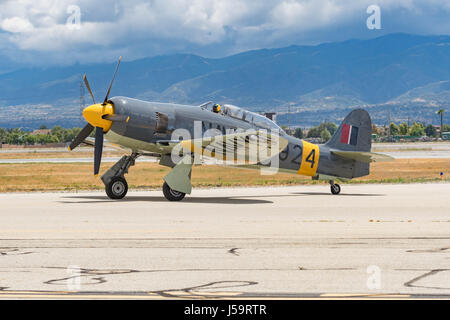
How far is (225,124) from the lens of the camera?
21500 millimetres

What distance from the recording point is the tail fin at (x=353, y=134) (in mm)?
24828

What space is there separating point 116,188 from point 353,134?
9.58 metres

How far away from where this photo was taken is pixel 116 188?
2130 centimetres

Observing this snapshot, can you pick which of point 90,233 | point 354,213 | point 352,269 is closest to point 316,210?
point 354,213

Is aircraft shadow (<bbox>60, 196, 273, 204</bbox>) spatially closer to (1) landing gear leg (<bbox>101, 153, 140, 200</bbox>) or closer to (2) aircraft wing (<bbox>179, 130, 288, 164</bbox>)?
(1) landing gear leg (<bbox>101, 153, 140, 200</bbox>)

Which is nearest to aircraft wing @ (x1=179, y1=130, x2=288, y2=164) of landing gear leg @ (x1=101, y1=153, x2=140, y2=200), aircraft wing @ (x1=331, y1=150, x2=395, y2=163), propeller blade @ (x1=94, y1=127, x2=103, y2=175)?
landing gear leg @ (x1=101, y1=153, x2=140, y2=200)

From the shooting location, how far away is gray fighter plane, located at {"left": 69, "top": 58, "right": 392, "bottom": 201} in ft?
65.3

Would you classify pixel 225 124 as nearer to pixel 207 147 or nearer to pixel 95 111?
pixel 207 147

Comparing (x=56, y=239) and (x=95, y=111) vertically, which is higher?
(x=95, y=111)

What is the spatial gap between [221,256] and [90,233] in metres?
3.85

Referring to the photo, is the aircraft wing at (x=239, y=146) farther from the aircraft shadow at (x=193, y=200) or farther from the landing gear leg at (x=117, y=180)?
the landing gear leg at (x=117, y=180)

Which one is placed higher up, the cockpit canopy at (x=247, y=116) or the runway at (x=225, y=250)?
the cockpit canopy at (x=247, y=116)

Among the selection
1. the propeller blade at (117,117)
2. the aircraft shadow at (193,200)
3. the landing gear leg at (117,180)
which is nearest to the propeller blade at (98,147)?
the propeller blade at (117,117)
